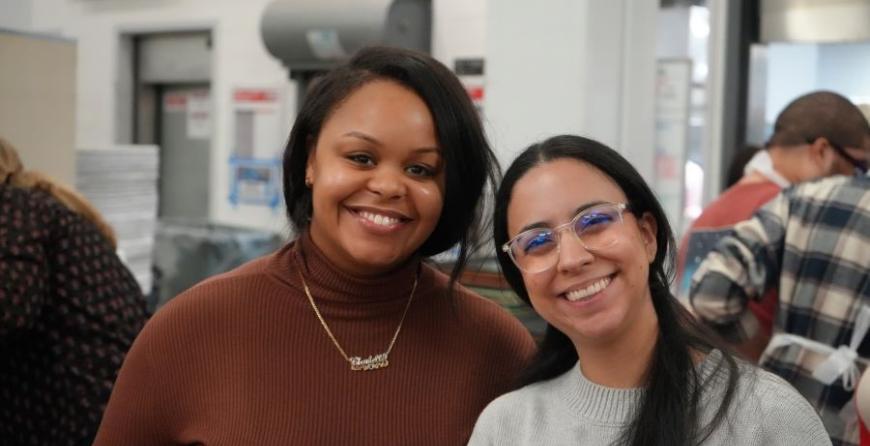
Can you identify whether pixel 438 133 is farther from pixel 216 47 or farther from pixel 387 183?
pixel 216 47

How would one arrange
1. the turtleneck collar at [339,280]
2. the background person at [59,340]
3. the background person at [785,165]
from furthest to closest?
the background person at [785,165] → the background person at [59,340] → the turtleneck collar at [339,280]

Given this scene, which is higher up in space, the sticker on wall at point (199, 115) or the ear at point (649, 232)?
the sticker on wall at point (199, 115)

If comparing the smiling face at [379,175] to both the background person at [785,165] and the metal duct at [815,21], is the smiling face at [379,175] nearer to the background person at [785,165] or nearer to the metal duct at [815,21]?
the background person at [785,165]

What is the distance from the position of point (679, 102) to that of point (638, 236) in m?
2.29

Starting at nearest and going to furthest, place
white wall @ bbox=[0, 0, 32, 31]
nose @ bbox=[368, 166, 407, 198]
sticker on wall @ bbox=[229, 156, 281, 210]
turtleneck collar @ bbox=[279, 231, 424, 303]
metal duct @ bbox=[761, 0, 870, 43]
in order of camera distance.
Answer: nose @ bbox=[368, 166, 407, 198] < turtleneck collar @ bbox=[279, 231, 424, 303] < metal duct @ bbox=[761, 0, 870, 43] < sticker on wall @ bbox=[229, 156, 281, 210] < white wall @ bbox=[0, 0, 32, 31]

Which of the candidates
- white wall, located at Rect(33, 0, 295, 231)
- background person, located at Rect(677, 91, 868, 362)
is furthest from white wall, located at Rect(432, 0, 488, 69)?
background person, located at Rect(677, 91, 868, 362)

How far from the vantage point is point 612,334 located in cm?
126

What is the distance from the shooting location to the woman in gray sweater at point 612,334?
1201 mm

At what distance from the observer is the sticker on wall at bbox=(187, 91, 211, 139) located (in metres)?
5.94

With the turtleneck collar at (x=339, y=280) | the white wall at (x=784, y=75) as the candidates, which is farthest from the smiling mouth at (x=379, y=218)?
the white wall at (x=784, y=75)

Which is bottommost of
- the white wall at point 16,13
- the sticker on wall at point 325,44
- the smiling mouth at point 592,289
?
the smiling mouth at point 592,289

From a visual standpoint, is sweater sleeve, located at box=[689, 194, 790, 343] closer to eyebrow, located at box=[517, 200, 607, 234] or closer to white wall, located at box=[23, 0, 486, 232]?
eyebrow, located at box=[517, 200, 607, 234]

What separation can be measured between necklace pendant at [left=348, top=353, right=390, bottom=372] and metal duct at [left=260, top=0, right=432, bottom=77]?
2.96m

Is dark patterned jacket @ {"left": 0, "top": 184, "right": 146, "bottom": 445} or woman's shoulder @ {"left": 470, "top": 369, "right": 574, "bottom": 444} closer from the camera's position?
woman's shoulder @ {"left": 470, "top": 369, "right": 574, "bottom": 444}
